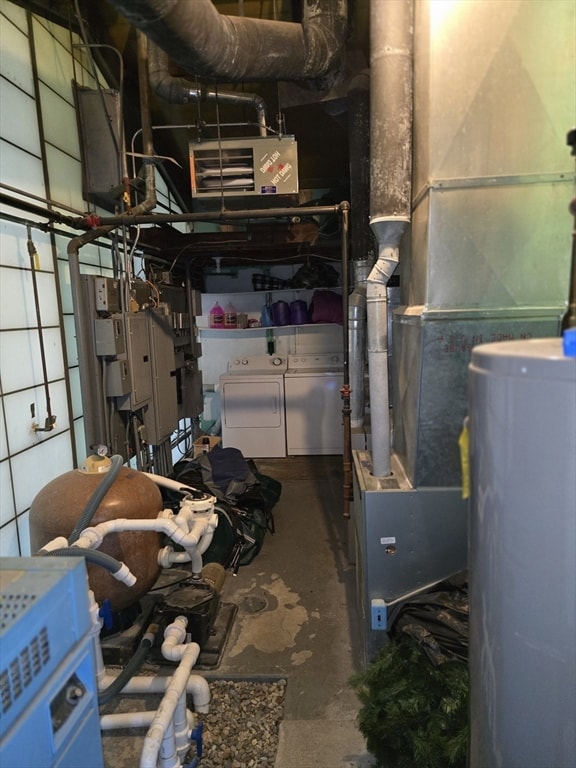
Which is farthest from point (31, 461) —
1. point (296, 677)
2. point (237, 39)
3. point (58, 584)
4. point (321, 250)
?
point (321, 250)

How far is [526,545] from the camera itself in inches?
34.4

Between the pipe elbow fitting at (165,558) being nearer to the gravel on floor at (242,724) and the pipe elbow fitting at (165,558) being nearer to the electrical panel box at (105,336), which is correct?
the gravel on floor at (242,724)

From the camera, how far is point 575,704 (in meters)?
0.88

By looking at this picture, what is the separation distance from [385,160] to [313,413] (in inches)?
146

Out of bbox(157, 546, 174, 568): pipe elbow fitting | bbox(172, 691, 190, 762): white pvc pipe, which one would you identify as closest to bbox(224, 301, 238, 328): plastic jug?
bbox(157, 546, 174, 568): pipe elbow fitting

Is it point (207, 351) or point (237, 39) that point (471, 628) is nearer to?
point (237, 39)

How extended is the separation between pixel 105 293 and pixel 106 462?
1284 mm

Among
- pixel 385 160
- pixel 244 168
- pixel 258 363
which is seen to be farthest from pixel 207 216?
pixel 258 363

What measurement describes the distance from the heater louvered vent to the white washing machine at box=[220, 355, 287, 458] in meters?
4.54

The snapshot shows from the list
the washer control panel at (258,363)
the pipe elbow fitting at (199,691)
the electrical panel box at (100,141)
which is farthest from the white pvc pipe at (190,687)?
the washer control panel at (258,363)

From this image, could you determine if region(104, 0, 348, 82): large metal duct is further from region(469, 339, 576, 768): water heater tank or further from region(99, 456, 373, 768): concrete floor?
region(99, 456, 373, 768): concrete floor

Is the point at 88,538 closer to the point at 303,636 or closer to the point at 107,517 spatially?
the point at 107,517

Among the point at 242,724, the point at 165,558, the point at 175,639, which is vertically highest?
the point at 165,558

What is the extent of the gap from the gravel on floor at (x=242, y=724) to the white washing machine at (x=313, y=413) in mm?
3293
